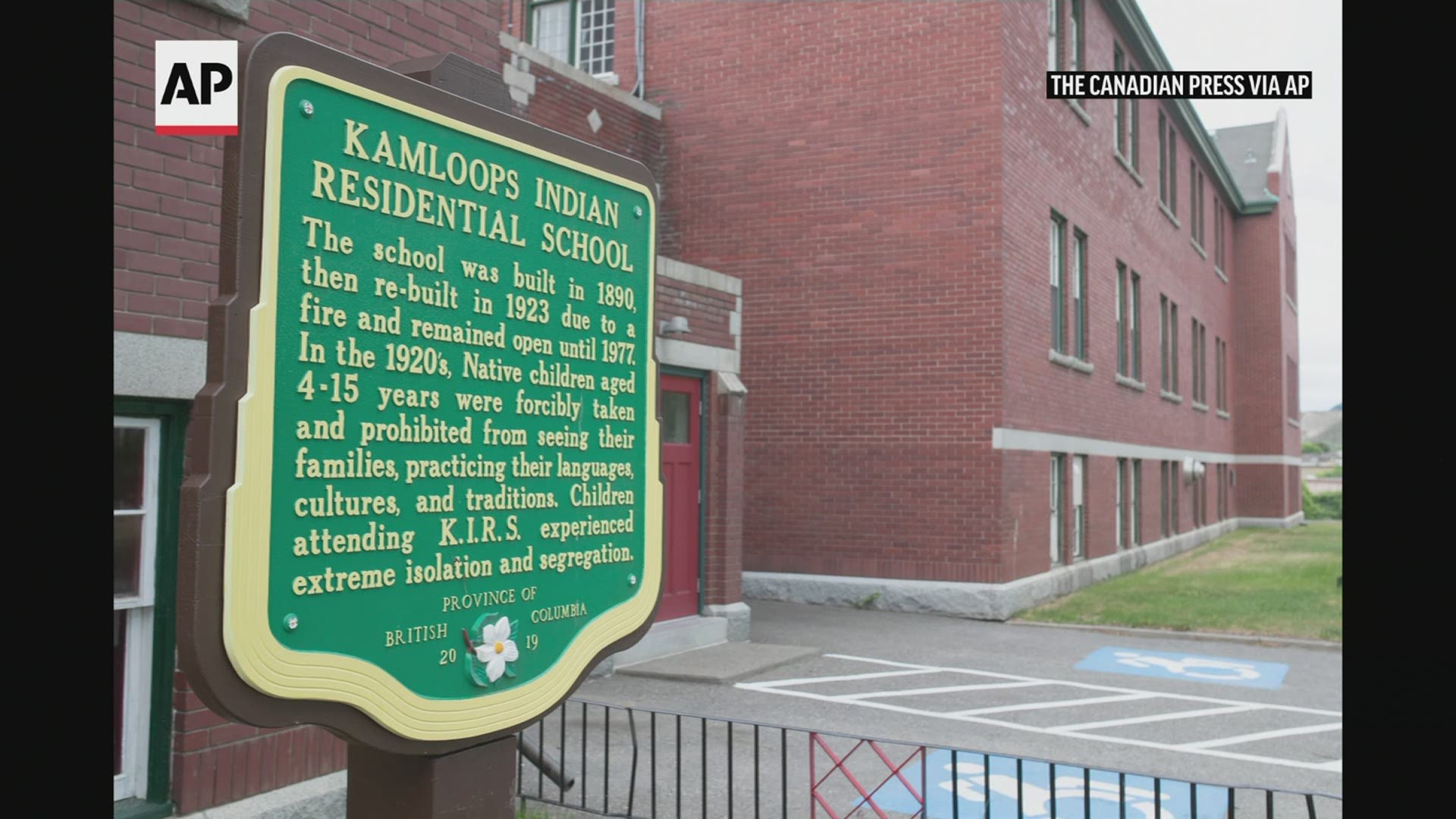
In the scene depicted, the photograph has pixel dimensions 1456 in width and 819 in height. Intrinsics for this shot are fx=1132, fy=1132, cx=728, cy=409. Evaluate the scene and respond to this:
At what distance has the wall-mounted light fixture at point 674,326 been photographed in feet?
36.5

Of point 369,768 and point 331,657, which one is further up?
point 331,657

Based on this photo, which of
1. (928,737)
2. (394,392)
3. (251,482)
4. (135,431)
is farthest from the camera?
(928,737)

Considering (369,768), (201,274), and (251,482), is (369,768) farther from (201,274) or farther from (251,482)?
(201,274)

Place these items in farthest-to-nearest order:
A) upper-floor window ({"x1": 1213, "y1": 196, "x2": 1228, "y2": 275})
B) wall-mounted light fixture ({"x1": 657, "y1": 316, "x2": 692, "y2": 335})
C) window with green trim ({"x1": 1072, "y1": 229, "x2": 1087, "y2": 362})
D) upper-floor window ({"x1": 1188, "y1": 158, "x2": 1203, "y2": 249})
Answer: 1. upper-floor window ({"x1": 1213, "y1": 196, "x2": 1228, "y2": 275})
2. upper-floor window ({"x1": 1188, "y1": 158, "x2": 1203, "y2": 249})
3. window with green trim ({"x1": 1072, "y1": 229, "x2": 1087, "y2": 362})
4. wall-mounted light fixture ({"x1": 657, "y1": 316, "x2": 692, "y2": 335})

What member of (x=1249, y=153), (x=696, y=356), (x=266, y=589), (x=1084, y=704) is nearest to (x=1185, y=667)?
(x=1084, y=704)

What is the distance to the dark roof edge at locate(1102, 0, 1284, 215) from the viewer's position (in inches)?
829

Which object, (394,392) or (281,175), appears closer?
(281,175)

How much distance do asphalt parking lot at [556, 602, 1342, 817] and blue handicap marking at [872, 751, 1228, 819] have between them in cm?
2

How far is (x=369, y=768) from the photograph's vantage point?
3.08 m

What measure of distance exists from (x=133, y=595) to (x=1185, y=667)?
1023 cm

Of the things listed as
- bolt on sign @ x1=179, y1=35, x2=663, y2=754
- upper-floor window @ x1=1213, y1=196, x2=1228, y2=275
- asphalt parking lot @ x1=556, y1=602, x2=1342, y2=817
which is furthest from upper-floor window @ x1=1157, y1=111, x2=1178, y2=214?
bolt on sign @ x1=179, y1=35, x2=663, y2=754

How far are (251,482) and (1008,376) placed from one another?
13.5 m

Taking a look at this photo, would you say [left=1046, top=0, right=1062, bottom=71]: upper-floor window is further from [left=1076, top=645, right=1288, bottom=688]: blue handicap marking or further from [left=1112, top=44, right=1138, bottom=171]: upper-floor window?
[left=1076, top=645, right=1288, bottom=688]: blue handicap marking

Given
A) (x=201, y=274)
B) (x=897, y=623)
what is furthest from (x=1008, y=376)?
(x=201, y=274)
